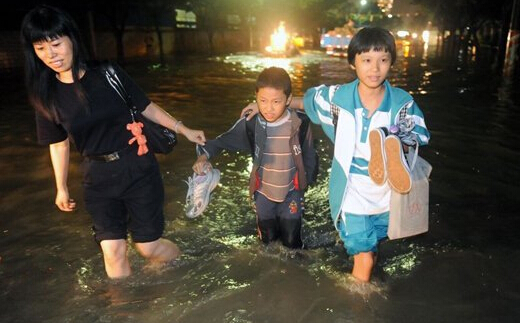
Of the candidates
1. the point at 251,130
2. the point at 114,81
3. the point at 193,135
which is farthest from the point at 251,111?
the point at 114,81

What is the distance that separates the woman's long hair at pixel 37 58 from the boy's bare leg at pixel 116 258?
1012 millimetres

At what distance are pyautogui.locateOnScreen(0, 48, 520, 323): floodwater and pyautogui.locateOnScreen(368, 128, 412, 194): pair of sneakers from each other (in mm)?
1069

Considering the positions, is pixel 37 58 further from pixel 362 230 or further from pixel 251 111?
pixel 362 230

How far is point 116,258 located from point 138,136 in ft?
3.37

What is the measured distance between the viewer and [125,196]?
3.15 meters

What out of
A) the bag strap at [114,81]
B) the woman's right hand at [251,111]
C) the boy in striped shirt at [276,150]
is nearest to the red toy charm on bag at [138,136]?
the bag strap at [114,81]

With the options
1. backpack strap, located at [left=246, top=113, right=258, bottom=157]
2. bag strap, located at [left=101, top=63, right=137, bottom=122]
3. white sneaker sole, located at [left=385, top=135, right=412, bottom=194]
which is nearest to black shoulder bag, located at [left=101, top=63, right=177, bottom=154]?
bag strap, located at [left=101, top=63, right=137, bottom=122]

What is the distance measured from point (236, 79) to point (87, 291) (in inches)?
577

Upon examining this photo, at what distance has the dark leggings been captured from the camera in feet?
12.2

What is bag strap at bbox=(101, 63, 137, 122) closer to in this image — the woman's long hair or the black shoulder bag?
the black shoulder bag

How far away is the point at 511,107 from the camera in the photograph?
36.9 feet

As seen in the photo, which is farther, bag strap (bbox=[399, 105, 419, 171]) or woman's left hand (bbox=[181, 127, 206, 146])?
woman's left hand (bbox=[181, 127, 206, 146])

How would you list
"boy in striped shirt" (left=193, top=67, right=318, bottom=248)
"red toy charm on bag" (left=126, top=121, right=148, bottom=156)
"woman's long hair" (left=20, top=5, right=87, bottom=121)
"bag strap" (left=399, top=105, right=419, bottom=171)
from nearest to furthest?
"woman's long hair" (left=20, top=5, right=87, bottom=121) → "bag strap" (left=399, top=105, right=419, bottom=171) → "red toy charm on bag" (left=126, top=121, right=148, bottom=156) → "boy in striped shirt" (left=193, top=67, right=318, bottom=248)

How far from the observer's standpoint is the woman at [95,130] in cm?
273
